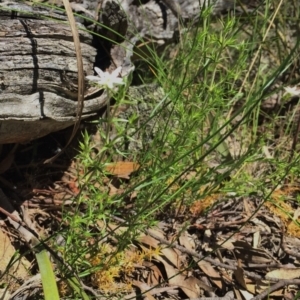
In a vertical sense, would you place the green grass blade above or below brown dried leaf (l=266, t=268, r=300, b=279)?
above

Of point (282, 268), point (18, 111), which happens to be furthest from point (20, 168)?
point (282, 268)

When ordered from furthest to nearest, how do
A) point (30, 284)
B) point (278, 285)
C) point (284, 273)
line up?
1. point (284, 273)
2. point (278, 285)
3. point (30, 284)

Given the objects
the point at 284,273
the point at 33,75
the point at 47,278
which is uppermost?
the point at 33,75

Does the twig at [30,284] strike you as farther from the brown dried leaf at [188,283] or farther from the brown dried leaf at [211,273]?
the brown dried leaf at [211,273]

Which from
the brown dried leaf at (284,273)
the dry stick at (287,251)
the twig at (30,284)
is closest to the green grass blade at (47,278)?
the twig at (30,284)

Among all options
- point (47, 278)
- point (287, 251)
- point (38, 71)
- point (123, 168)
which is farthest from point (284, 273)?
point (38, 71)

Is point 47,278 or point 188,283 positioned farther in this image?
point 188,283

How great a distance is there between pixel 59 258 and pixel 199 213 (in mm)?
678

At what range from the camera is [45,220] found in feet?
6.86

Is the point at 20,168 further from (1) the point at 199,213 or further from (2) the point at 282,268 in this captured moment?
(2) the point at 282,268

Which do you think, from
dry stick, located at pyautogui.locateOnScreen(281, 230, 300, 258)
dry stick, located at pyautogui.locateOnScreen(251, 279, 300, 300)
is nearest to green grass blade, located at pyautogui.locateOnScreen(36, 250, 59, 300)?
dry stick, located at pyautogui.locateOnScreen(251, 279, 300, 300)

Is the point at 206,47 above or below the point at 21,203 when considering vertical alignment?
above

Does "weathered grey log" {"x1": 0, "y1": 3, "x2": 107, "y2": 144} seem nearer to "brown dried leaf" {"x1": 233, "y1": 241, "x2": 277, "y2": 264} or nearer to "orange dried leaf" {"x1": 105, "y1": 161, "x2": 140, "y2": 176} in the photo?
"orange dried leaf" {"x1": 105, "y1": 161, "x2": 140, "y2": 176}

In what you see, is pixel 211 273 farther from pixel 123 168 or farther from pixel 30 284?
pixel 30 284
